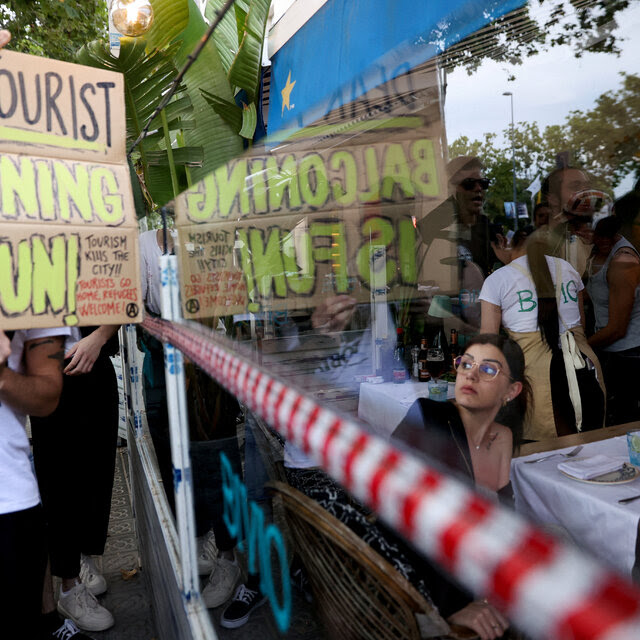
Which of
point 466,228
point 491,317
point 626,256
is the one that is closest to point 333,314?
point 491,317

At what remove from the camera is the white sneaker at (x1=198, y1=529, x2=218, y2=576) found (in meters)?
1.80

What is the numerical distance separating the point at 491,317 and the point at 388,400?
2.67 feet

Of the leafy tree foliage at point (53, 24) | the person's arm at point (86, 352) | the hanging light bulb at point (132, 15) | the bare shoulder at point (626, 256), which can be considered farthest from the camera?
the leafy tree foliage at point (53, 24)

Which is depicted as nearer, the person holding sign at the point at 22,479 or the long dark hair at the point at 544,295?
the person holding sign at the point at 22,479

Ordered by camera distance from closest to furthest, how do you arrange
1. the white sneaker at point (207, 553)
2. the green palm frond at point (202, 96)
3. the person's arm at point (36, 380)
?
the person's arm at point (36, 380), the white sneaker at point (207, 553), the green palm frond at point (202, 96)

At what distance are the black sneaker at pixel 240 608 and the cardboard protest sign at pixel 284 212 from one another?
994 millimetres

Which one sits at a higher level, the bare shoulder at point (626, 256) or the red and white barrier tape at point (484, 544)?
the bare shoulder at point (626, 256)

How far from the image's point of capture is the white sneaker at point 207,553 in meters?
1.80

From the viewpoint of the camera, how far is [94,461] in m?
3.02

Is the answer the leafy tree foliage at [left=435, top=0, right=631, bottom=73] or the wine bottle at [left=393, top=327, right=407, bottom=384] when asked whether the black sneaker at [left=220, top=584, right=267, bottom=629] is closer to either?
the wine bottle at [left=393, top=327, right=407, bottom=384]

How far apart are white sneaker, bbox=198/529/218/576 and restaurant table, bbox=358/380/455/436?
5.23 feet

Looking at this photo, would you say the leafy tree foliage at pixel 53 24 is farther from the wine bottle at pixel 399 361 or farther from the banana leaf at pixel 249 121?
the wine bottle at pixel 399 361

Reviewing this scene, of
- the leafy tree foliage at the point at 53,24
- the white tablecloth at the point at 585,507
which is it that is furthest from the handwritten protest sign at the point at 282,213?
the leafy tree foliage at the point at 53,24

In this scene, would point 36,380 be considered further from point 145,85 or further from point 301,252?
point 145,85
